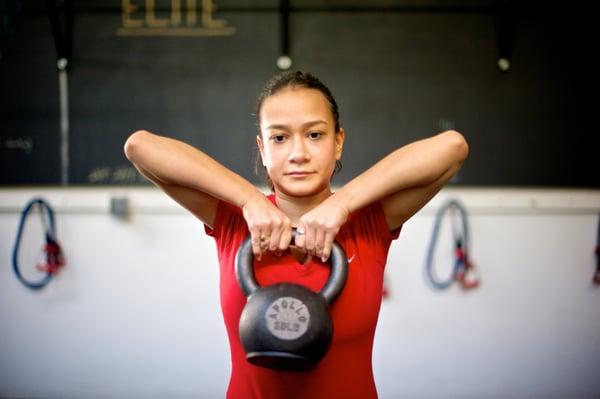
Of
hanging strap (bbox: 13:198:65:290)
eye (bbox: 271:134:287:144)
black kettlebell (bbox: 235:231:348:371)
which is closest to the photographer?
black kettlebell (bbox: 235:231:348:371)

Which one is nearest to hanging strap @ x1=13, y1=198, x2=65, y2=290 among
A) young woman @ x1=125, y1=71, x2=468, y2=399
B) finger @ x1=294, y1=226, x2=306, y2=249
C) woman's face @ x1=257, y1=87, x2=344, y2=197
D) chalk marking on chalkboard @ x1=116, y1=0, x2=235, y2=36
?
chalk marking on chalkboard @ x1=116, y1=0, x2=235, y2=36

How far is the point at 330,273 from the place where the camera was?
99 cm

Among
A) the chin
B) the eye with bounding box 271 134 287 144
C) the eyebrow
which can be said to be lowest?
the chin

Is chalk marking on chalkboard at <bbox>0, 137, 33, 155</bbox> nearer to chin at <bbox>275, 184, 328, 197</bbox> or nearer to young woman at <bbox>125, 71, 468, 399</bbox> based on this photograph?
young woman at <bbox>125, 71, 468, 399</bbox>

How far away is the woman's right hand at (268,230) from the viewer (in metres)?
0.97

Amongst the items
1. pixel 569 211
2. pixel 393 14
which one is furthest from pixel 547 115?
pixel 393 14

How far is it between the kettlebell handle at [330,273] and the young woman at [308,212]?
22 millimetres

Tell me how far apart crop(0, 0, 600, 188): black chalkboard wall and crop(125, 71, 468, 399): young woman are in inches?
73.2

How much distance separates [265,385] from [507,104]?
2524mm

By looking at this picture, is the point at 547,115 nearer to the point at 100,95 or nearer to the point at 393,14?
the point at 393,14

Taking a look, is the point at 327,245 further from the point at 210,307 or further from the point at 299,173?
the point at 210,307

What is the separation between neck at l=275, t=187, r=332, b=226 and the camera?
1.13 m

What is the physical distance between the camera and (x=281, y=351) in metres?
0.86

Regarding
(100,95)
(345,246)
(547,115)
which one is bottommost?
(345,246)
